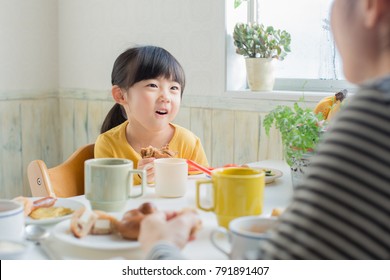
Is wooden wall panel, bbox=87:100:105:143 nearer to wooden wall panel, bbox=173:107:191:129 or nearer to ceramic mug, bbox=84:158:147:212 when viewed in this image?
wooden wall panel, bbox=173:107:191:129

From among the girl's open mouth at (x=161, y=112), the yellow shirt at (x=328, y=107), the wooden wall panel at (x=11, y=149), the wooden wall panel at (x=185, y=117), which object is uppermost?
the yellow shirt at (x=328, y=107)

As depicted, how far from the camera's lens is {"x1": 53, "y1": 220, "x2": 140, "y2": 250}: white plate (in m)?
0.75

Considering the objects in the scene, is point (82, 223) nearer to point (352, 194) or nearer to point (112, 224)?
point (112, 224)

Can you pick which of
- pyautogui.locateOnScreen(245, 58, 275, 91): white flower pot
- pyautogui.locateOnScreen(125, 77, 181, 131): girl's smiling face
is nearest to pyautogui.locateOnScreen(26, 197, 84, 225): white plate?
pyautogui.locateOnScreen(125, 77, 181, 131): girl's smiling face

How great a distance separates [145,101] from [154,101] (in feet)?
0.10

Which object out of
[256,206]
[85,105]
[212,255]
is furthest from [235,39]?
[212,255]

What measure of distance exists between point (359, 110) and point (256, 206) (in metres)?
0.41

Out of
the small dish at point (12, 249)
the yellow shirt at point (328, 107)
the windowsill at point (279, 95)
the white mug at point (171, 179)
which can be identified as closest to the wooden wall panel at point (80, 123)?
the windowsill at point (279, 95)

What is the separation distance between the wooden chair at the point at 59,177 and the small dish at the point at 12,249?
71cm

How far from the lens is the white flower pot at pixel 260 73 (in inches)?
77.6

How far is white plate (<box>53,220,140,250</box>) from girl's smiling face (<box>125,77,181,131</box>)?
2.83 ft

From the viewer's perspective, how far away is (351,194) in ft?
1.53

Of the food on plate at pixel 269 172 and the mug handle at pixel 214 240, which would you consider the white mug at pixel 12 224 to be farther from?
the food on plate at pixel 269 172

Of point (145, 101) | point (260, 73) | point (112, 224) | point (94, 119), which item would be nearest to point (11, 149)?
point (94, 119)
